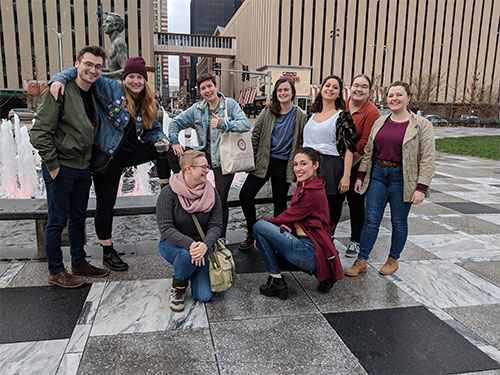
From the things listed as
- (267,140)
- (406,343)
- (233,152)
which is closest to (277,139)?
(267,140)

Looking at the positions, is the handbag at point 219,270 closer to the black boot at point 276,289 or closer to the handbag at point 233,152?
the black boot at point 276,289

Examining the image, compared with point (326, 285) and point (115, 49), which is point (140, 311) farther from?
point (115, 49)

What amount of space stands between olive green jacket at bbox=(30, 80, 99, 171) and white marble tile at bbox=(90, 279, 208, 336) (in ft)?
3.92

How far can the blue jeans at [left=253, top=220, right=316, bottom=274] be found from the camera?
338 cm

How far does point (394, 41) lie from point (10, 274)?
72.5 m

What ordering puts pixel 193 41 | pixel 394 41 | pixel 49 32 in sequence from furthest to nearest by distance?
pixel 193 41, pixel 394 41, pixel 49 32

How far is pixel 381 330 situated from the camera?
2.96m

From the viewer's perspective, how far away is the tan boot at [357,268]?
156 inches

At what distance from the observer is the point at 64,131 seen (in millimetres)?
3314

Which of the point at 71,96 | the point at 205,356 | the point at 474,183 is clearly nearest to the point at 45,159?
the point at 71,96

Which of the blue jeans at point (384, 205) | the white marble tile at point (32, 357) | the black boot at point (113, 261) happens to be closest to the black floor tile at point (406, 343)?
the blue jeans at point (384, 205)

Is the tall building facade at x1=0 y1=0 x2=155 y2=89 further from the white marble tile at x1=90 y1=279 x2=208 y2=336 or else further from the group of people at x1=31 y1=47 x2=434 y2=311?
the white marble tile at x1=90 y1=279 x2=208 y2=336

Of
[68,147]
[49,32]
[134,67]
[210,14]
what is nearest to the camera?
[68,147]

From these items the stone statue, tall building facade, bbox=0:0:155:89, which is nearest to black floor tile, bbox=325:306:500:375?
the stone statue
